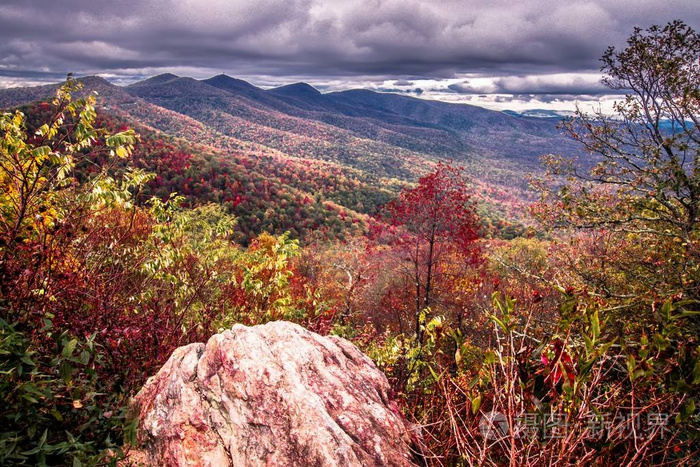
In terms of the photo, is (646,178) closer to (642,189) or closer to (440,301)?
(642,189)

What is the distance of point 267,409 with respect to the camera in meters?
4.48

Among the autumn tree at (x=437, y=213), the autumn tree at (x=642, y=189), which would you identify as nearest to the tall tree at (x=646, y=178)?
the autumn tree at (x=642, y=189)

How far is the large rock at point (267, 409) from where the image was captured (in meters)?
4.07

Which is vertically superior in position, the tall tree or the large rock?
the tall tree

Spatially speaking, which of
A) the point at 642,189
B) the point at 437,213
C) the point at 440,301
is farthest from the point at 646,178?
the point at 440,301

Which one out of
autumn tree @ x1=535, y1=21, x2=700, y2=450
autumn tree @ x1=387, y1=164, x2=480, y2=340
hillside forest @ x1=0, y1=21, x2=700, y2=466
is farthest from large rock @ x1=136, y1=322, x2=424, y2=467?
autumn tree @ x1=387, y1=164, x2=480, y2=340

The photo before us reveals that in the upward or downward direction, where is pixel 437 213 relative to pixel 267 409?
upward

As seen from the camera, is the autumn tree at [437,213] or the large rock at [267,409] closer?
the large rock at [267,409]

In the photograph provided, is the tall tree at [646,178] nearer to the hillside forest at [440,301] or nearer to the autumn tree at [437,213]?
the hillside forest at [440,301]

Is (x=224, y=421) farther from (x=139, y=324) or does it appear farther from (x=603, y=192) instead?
(x=603, y=192)

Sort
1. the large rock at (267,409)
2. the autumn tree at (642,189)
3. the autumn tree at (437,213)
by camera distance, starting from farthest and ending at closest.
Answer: the autumn tree at (437,213) < the autumn tree at (642,189) < the large rock at (267,409)

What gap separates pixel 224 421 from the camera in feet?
14.6

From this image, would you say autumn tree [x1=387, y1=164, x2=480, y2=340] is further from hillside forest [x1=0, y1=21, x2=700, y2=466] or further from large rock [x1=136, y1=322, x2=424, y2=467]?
large rock [x1=136, y1=322, x2=424, y2=467]

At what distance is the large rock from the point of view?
407cm
